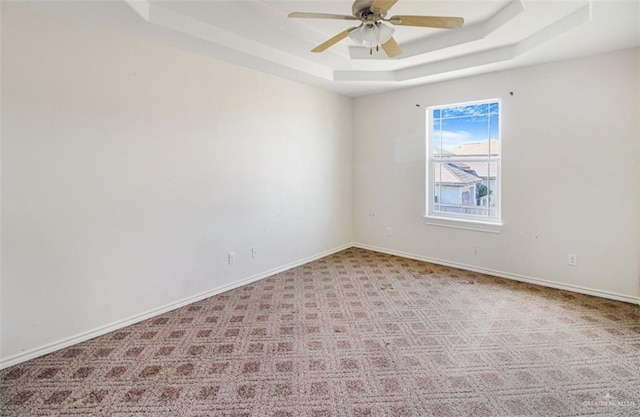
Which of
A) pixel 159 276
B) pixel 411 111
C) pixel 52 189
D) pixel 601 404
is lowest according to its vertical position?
pixel 601 404

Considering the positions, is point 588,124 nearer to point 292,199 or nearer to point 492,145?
point 492,145

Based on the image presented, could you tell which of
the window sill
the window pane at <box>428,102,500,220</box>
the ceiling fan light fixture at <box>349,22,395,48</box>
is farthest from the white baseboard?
the ceiling fan light fixture at <box>349,22,395,48</box>

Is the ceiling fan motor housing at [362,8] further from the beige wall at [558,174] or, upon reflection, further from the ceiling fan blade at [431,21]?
the beige wall at [558,174]

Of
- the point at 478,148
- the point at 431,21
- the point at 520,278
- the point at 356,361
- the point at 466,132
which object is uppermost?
the point at 431,21

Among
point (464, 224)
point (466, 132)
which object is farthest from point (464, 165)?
point (464, 224)

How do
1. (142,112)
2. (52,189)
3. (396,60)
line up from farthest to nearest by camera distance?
(396,60) → (142,112) → (52,189)

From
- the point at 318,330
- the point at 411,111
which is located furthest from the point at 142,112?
the point at 411,111

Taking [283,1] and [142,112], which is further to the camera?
[142,112]

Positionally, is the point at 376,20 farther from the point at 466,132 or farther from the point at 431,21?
the point at 466,132

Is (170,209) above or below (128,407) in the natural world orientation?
above

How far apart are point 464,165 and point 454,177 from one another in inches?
8.2

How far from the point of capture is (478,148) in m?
4.24

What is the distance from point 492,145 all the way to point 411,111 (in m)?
Result: 1.21

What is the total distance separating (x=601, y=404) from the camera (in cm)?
187
